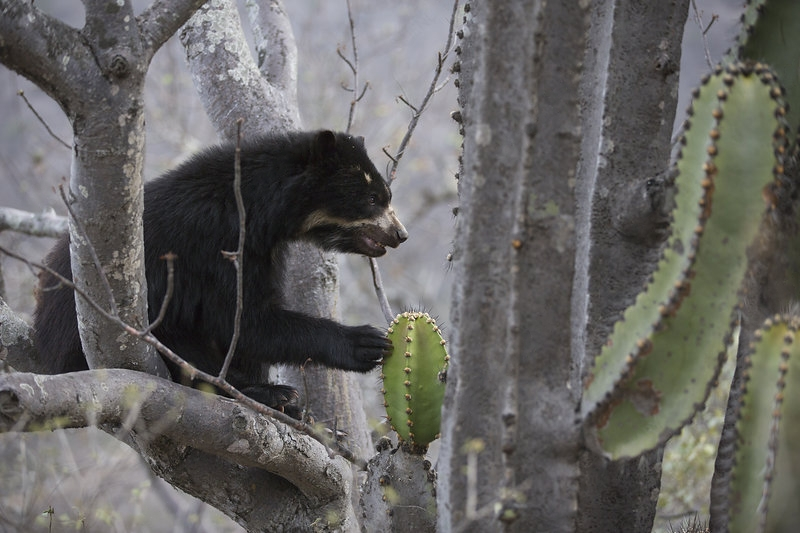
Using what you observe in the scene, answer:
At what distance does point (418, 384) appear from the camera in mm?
3014

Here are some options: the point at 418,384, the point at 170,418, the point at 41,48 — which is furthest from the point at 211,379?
the point at 41,48

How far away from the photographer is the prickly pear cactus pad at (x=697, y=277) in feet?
6.88

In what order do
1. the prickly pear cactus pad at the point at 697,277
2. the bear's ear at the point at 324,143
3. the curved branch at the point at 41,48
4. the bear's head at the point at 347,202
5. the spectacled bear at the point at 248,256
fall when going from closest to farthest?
the prickly pear cactus pad at the point at 697,277 < the curved branch at the point at 41,48 < the spectacled bear at the point at 248,256 < the bear's ear at the point at 324,143 < the bear's head at the point at 347,202

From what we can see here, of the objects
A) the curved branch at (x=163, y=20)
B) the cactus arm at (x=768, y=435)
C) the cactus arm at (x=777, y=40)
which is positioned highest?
the cactus arm at (x=777, y=40)

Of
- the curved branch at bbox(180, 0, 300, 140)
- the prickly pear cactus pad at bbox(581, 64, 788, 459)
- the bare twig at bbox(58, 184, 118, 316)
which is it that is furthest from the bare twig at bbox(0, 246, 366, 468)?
the curved branch at bbox(180, 0, 300, 140)

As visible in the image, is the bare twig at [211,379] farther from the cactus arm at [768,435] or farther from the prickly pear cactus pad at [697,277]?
the cactus arm at [768,435]

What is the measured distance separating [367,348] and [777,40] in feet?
6.66

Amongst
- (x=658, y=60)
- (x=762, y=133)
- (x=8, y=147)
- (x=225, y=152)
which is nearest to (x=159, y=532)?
(x=8, y=147)

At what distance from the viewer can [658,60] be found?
3061mm

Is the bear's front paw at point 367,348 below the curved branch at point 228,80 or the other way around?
below

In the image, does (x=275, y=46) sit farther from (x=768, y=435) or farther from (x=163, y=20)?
(x=768, y=435)

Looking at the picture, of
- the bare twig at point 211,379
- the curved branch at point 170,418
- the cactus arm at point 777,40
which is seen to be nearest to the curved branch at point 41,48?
the bare twig at point 211,379

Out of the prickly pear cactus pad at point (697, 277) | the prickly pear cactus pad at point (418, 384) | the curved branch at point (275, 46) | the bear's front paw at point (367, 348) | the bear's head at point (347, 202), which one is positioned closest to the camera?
the prickly pear cactus pad at point (697, 277)

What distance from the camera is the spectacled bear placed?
394 cm
